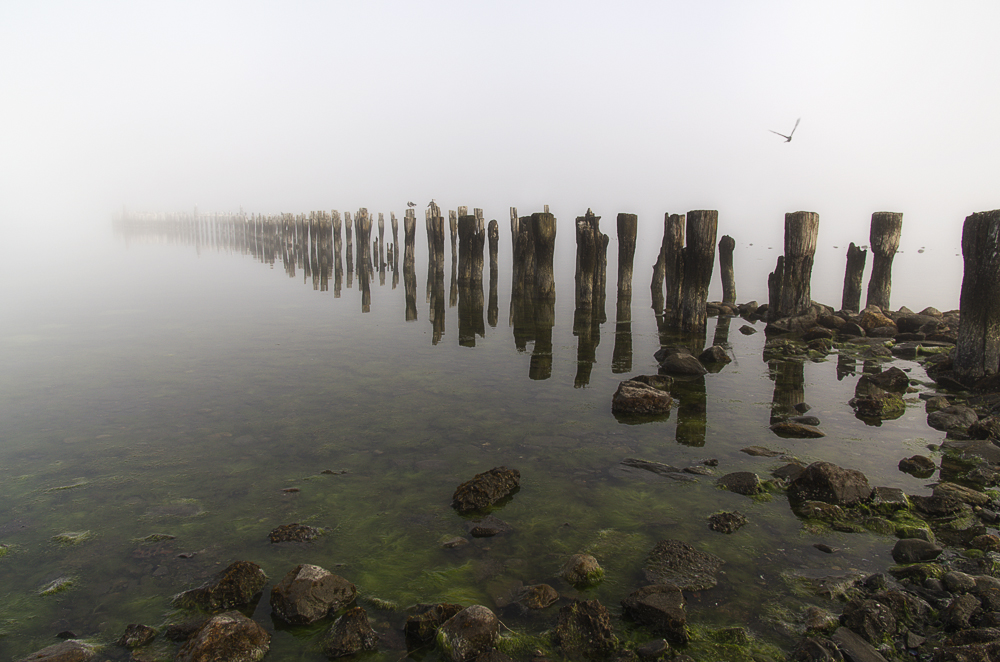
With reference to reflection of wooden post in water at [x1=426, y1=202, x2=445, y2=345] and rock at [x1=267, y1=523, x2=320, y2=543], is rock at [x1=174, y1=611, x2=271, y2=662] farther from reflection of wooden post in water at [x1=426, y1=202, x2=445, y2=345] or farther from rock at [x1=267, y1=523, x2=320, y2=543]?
reflection of wooden post in water at [x1=426, y1=202, x2=445, y2=345]

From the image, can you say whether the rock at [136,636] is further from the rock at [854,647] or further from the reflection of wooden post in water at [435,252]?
the reflection of wooden post in water at [435,252]

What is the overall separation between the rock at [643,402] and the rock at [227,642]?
438 centimetres

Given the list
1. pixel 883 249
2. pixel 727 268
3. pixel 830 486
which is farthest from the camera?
pixel 727 268

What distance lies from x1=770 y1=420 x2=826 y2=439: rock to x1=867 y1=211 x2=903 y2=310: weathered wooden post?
7.15 m

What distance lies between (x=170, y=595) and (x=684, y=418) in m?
4.85

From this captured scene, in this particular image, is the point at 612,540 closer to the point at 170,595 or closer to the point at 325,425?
the point at 170,595

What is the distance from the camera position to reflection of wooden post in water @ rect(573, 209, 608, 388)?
11.6m

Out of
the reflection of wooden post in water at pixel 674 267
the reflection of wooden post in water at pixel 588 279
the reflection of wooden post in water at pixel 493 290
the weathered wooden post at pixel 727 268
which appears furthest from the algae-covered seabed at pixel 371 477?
the weathered wooden post at pixel 727 268

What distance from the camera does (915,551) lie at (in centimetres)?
338

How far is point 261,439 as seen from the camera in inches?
215

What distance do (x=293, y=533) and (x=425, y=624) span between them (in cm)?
137

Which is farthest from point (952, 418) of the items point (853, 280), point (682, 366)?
point (853, 280)

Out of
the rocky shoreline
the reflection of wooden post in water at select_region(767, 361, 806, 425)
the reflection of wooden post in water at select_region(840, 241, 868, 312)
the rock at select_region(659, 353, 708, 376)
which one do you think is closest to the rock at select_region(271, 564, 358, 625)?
the rocky shoreline

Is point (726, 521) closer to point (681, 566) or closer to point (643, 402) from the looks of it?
Result: point (681, 566)
